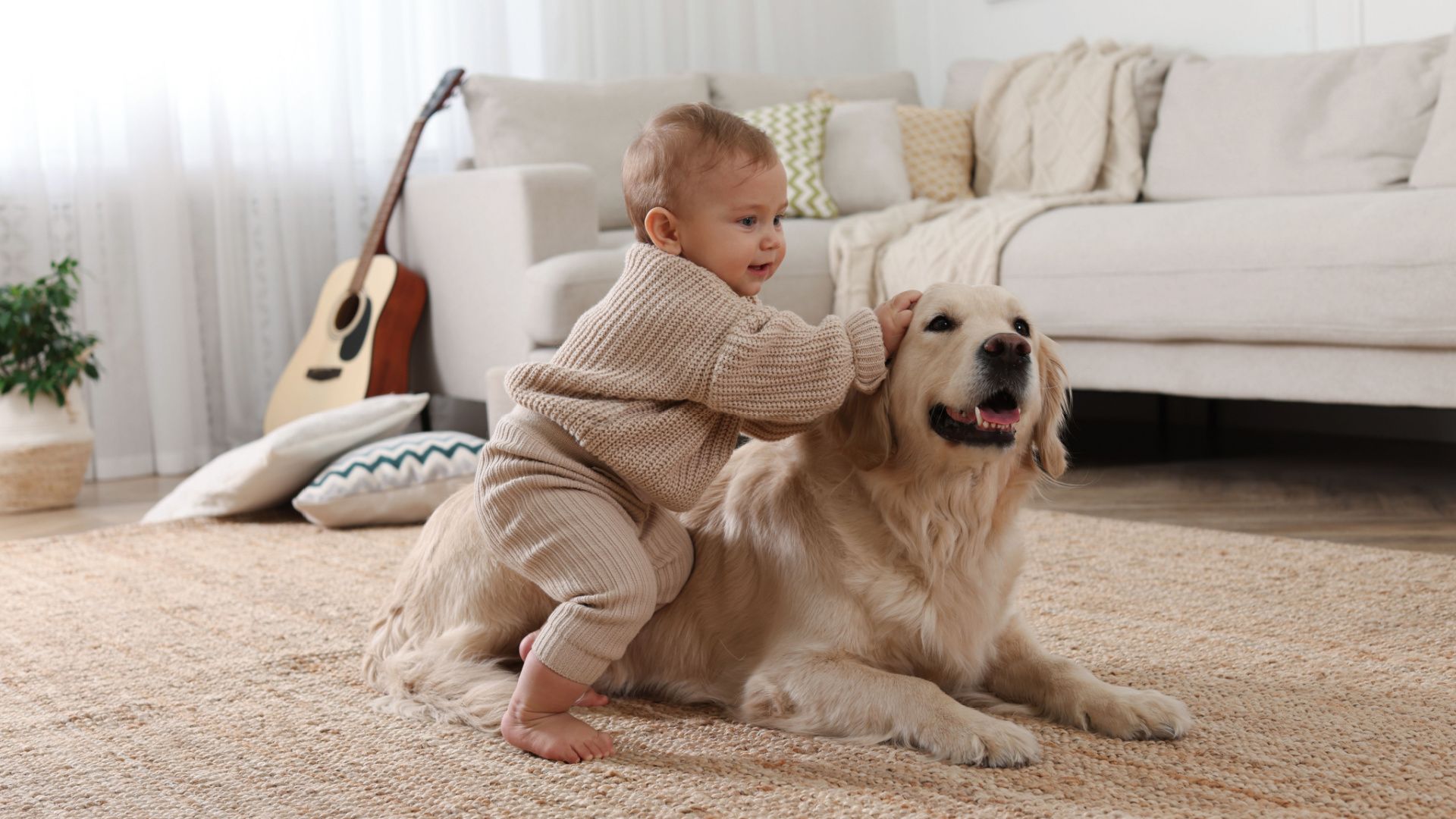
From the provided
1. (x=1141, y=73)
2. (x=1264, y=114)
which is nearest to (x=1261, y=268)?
(x=1264, y=114)

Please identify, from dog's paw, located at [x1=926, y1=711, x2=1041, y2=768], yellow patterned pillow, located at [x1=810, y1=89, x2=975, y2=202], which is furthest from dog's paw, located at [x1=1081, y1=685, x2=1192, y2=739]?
yellow patterned pillow, located at [x1=810, y1=89, x2=975, y2=202]

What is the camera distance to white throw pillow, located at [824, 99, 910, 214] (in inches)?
158

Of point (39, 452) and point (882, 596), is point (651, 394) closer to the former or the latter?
point (882, 596)

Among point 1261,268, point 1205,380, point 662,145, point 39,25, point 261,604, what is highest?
point 39,25

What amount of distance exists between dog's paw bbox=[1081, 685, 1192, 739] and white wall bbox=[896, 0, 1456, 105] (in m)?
2.95

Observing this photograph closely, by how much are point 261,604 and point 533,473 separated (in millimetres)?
998

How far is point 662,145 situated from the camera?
4.73 feet

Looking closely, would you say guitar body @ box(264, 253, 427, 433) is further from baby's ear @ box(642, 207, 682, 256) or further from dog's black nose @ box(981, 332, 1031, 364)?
dog's black nose @ box(981, 332, 1031, 364)

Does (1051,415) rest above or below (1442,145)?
below

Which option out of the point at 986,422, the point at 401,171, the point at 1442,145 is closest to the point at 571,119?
the point at 401,171

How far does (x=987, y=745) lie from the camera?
132 centimetres

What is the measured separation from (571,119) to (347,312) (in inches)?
35.5

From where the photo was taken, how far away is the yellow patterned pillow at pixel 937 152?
13.6 ft

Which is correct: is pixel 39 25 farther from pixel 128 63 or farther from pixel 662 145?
pixel 662 145
